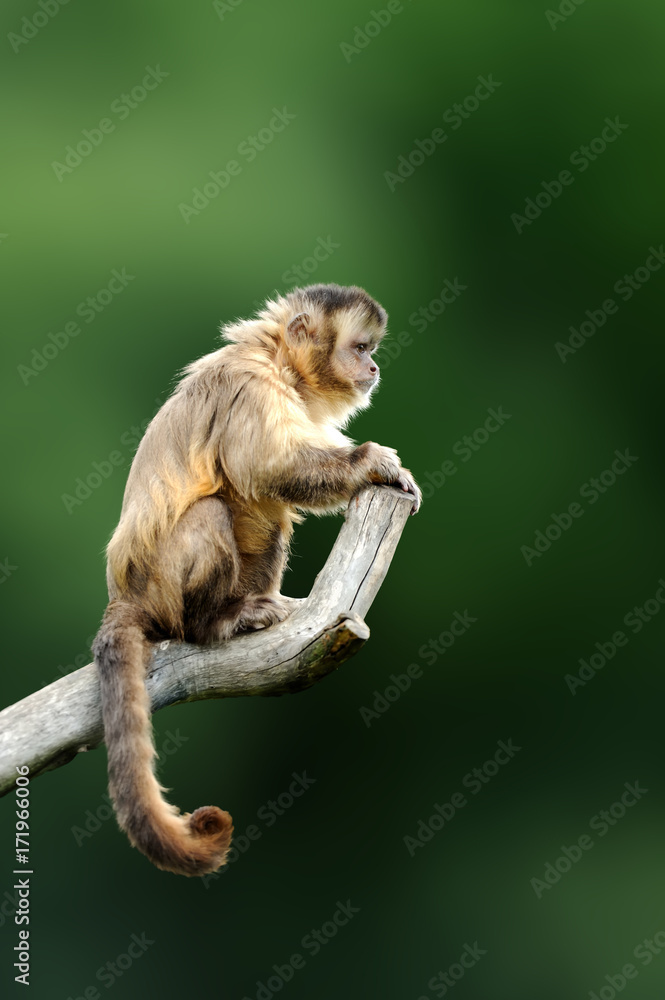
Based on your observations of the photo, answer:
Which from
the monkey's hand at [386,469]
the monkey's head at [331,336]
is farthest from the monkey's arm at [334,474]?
the monkey's head at [331,336]

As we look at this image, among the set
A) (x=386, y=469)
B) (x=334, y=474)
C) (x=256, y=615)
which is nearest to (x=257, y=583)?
(x=256, y=615)

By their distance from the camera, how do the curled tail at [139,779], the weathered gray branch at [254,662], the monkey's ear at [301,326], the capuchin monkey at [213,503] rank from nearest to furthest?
the curled tail at [139,779], the weathered gray branch at [254,662], the capuchin monkey at [213,503], the monkey's ear at [301,326]

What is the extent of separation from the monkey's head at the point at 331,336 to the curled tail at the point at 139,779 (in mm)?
1224

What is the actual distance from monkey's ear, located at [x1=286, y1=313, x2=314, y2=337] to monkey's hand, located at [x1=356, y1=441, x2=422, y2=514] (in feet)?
2.17

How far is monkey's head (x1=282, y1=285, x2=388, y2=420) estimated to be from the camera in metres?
3.82

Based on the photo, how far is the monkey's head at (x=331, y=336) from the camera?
12.5ft

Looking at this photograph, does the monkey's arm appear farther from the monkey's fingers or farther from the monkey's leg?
the monkey's leg

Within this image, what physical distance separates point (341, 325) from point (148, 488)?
101 centimetres

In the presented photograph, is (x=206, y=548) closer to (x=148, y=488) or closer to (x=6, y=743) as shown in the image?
(x=148, y=488)

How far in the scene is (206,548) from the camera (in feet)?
11.0

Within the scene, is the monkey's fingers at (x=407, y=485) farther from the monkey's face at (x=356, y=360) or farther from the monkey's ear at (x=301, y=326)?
the monkey's ear at (x=301, y=326)

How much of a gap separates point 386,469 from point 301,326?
799mm

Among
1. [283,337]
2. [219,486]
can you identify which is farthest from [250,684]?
[283,337]

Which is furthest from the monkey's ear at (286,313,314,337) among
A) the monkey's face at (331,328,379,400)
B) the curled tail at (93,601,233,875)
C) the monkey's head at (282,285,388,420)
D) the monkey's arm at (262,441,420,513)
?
the curled tail at (93,601,233,875)
